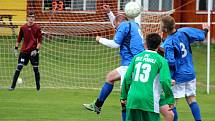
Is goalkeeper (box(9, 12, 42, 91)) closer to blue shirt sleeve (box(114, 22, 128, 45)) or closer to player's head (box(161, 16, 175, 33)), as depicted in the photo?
blue shirt sleeve (box(114, 22, 128, 45))

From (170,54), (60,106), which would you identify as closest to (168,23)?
(170,54)

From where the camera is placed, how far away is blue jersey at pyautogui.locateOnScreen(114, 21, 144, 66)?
1097 cm

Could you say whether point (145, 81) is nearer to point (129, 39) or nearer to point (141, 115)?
point (141, 115)

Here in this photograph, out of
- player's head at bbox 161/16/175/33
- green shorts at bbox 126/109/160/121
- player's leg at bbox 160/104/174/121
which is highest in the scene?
player's head at bbox 161/16/175/33

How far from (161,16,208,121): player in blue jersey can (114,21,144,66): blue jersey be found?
1.93ft

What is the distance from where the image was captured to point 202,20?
1332 inches

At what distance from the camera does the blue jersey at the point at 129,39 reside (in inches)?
432

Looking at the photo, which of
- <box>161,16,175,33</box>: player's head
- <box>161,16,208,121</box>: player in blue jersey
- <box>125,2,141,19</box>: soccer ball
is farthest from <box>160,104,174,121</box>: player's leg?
<box>125,2,141,19</box>: soccer ball

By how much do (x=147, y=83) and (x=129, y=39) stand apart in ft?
8.03

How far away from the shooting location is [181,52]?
10742 millimetres

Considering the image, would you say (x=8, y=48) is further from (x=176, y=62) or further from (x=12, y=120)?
(x=176, y=62)

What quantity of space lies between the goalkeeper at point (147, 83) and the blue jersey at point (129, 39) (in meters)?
2.14

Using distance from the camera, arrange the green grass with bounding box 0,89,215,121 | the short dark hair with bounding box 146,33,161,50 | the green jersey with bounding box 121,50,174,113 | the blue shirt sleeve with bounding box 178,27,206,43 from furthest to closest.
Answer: the green grass with bounding box 0,89,215,121
the blue shirt sleeve with bounding box 178,27,206,43
the short dark hair with bounding box 146,33,161,50
the green jersey with bounding box 121,50,174,113

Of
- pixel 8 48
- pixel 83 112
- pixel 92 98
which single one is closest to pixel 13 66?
pixel 8 48
